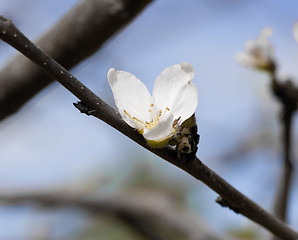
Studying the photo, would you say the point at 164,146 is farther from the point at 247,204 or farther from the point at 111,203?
the point at 111,203

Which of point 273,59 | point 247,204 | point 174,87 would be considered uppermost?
point 273,59

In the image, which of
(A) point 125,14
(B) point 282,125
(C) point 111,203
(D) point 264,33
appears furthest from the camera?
(C) point 111,203

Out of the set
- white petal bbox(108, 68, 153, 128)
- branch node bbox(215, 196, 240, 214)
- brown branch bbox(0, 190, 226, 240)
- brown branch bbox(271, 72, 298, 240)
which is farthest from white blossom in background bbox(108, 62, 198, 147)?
brown branch bbox(0, 190, 226, 240)

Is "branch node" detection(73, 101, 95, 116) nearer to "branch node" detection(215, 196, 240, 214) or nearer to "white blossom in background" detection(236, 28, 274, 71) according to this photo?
"branch node" detection(215, 196, 240, 214)

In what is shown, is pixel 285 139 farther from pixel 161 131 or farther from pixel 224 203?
pixel 161 131

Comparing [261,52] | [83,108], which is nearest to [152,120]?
[83,108]

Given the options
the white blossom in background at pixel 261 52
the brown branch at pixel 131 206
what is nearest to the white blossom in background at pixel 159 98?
the white blossom in background at pixel 261 52

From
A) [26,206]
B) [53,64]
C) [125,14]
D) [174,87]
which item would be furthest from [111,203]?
[53,64]

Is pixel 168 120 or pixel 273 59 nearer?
pixel 168 120
